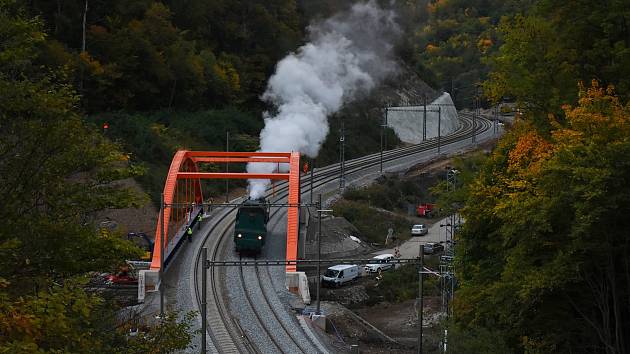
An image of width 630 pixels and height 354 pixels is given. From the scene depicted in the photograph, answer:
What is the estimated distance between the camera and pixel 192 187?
51.5 meters

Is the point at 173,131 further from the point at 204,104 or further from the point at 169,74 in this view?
the point at 204,104

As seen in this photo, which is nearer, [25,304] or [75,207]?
[25,304]

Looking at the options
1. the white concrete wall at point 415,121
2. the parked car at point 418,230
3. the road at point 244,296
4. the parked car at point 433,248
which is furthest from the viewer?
the white concrete wall at point 415,121

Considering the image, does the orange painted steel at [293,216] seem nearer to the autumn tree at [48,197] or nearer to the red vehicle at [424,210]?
the red vehicle at [424,210]

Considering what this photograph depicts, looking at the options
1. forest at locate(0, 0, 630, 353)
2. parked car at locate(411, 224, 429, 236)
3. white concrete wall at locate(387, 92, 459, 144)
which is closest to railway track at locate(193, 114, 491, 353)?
forest at locate(0, 0, 630, 353)

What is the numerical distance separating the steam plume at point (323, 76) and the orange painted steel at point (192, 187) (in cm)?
337

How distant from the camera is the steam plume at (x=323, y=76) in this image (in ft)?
201

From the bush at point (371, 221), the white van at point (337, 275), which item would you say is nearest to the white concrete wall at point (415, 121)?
the bush at point (371, 221)

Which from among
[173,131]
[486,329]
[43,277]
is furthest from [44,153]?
[173,131]

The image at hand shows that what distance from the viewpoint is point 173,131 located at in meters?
67.0

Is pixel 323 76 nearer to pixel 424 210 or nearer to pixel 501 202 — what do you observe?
pixel 424 210

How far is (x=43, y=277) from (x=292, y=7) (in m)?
81.3

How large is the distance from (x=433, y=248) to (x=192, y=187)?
16198 mm

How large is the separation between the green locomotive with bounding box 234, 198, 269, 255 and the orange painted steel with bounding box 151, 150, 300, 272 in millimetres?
1510
